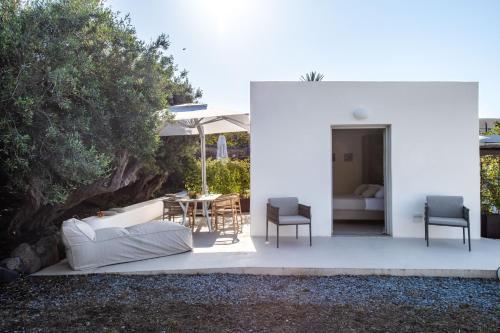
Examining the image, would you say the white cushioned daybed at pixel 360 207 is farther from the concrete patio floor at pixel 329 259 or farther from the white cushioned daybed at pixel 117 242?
the white cushioned daybed at pixel 117 242

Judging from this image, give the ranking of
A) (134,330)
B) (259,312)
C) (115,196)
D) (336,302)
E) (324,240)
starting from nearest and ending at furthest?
(134,330) < (259,312) < (336,302) < (324,240) < (115,196)

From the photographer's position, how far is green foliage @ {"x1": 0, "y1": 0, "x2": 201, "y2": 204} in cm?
447

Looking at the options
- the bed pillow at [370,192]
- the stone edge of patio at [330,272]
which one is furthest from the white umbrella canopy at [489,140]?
A: the stone edge of patio at [330,272]

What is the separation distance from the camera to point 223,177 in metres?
11.9

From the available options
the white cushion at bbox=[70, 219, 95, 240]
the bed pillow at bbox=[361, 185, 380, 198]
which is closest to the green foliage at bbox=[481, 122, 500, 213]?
the bed pillow at bbox=[361, 185, 380, 198]

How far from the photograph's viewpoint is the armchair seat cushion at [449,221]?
6605mm

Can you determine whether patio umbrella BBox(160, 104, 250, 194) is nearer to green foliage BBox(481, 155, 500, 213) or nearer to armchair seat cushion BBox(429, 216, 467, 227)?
armchair seat cushion BBox(429, 216, 467, 227)

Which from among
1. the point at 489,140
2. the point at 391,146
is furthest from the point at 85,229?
the point at 489,140

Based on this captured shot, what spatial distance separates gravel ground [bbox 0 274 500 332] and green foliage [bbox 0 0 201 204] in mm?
A: 1433

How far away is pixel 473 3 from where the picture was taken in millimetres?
8336

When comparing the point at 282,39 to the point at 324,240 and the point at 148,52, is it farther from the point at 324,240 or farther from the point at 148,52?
the point at 324,240

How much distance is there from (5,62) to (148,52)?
99.8 inches

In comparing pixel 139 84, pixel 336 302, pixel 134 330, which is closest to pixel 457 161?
pixel 336 302

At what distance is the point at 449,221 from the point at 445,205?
1.92 ft
